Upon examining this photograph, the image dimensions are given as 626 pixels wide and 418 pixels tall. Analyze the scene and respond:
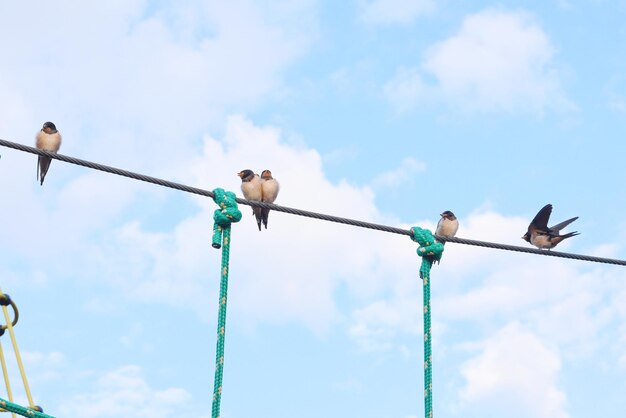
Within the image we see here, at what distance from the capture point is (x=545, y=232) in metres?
9.10

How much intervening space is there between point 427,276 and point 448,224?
2553 mm

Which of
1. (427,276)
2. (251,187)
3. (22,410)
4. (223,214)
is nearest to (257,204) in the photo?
(223,214)

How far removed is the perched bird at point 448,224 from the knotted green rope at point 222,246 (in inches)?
127

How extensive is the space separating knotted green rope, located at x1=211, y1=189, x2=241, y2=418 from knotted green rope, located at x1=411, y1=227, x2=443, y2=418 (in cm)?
118

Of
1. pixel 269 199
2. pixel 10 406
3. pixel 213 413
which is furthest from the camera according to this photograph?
pixel 269 199

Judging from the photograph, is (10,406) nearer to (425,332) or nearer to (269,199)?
(425,332)

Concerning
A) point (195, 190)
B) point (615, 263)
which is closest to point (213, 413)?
point (195, 190)

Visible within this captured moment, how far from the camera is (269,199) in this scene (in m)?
8.71

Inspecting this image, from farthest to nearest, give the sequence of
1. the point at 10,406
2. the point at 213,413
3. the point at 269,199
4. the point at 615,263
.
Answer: the point at 269,199, the point at 615,263, the point at 213,413, the point at 10,406

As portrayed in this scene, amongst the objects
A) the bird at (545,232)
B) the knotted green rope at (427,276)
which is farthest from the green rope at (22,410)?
the bird at (545,232)

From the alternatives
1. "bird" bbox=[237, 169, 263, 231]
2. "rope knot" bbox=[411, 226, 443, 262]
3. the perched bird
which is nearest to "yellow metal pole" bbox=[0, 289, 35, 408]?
"rope knot" bbox=[411, 226, 443, 262]

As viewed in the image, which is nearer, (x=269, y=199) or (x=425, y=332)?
(x=425, y=332)

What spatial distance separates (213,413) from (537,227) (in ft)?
15.8

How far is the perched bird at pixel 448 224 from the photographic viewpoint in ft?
28.6
